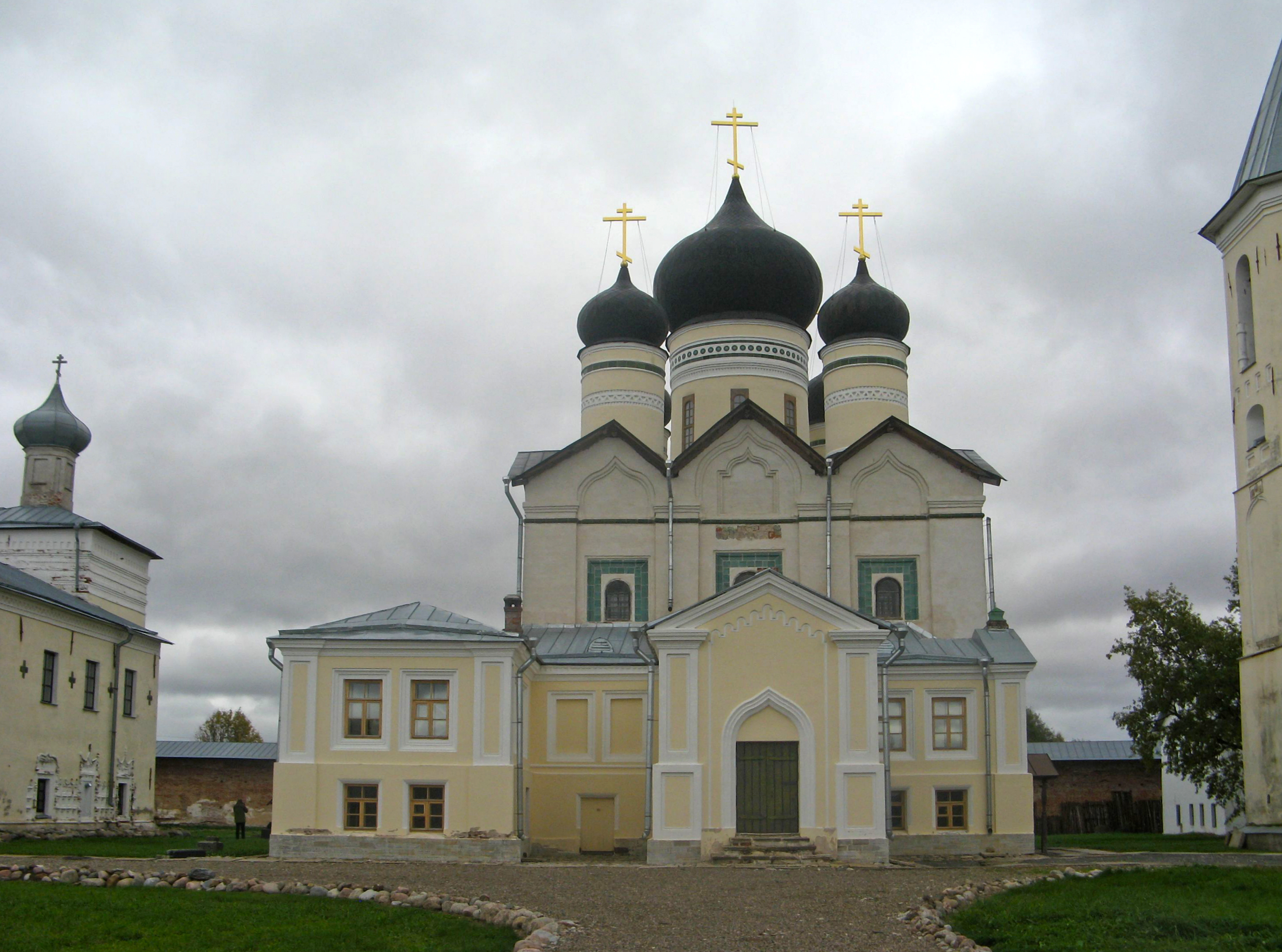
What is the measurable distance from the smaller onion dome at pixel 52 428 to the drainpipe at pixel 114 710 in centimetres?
531

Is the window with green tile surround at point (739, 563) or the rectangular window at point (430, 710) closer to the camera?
the rectangular window at point (430, 710)

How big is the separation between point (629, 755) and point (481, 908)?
11.0 m

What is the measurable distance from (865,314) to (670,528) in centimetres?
732

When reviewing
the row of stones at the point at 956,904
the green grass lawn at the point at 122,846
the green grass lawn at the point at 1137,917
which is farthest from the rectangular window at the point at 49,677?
the green grass lawn at the point at 1137,917

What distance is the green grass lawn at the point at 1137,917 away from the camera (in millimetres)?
9414

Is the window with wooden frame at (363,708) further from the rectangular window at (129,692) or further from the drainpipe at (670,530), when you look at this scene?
the rectangular window at (129,692)

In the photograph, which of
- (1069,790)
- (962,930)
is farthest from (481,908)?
(1069,790)

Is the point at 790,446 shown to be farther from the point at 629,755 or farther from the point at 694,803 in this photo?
the point at 694,803

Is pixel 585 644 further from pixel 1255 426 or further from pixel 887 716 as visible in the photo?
pixel 1255 426

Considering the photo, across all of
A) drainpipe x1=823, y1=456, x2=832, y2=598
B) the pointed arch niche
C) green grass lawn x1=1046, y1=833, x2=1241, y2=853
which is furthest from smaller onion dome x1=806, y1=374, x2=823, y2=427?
the pointed arch niche

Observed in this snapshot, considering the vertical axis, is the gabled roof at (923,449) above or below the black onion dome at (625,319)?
below

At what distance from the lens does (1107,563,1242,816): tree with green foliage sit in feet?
86.5

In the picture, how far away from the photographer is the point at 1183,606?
2722 cm

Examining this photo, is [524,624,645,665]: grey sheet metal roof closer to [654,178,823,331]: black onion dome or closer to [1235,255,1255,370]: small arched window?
[654,178,823,331]: black onion dome
